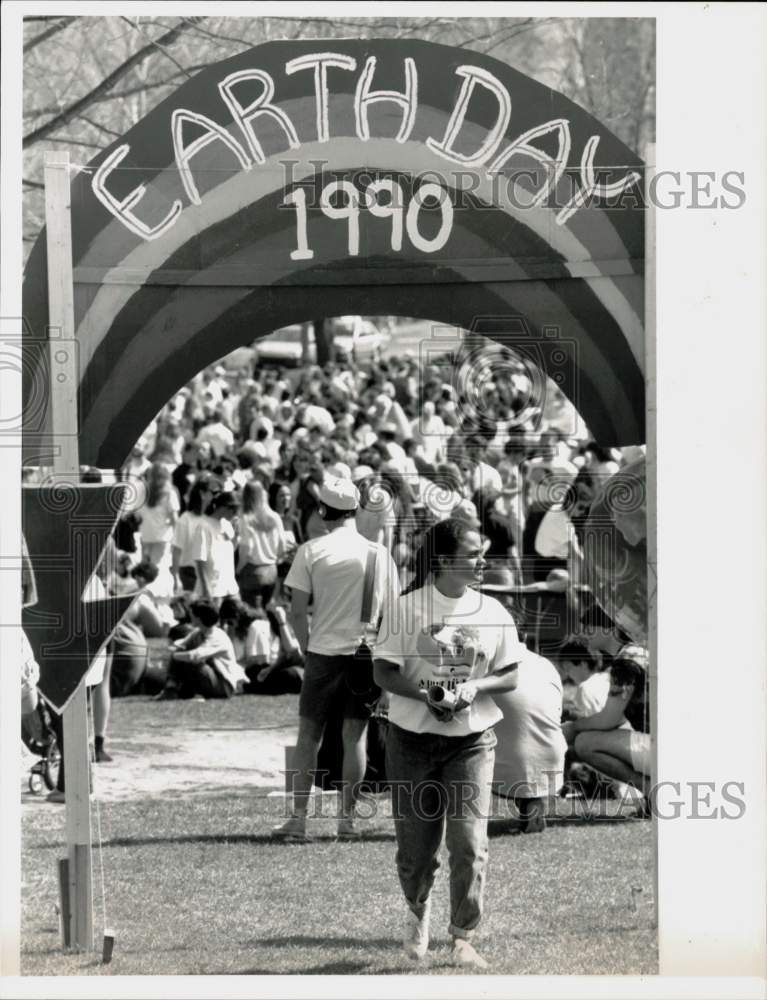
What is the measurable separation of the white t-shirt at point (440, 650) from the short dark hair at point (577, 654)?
2.82 m

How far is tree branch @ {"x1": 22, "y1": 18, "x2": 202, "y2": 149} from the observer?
29.2 ft

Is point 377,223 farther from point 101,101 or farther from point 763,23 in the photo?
point 101,101

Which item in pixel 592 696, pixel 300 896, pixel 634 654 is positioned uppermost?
pixel 634 654

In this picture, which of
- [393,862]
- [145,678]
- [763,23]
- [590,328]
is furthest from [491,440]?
[763,23]

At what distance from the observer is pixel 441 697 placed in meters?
5.46

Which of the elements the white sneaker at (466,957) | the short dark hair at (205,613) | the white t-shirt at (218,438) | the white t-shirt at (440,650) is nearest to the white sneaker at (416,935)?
the white sneaker at (466,957)

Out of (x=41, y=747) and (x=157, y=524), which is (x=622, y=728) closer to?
(x=41, y=747)

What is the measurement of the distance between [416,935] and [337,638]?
208 centimetres

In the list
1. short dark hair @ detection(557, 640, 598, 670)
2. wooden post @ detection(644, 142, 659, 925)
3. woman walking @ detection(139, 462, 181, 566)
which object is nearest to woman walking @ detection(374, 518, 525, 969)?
wooden post @ detection(644, 142, 659, 925)

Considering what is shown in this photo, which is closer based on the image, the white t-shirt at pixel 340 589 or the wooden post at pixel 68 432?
the wooden post at pixel 68 432

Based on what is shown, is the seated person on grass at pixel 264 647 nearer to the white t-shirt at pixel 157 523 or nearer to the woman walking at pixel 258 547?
the woman walking at pixel 258 547

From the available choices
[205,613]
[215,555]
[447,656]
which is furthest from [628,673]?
[215,555]

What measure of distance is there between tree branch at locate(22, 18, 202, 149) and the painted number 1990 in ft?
11.4

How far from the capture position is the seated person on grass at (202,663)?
409 inches
